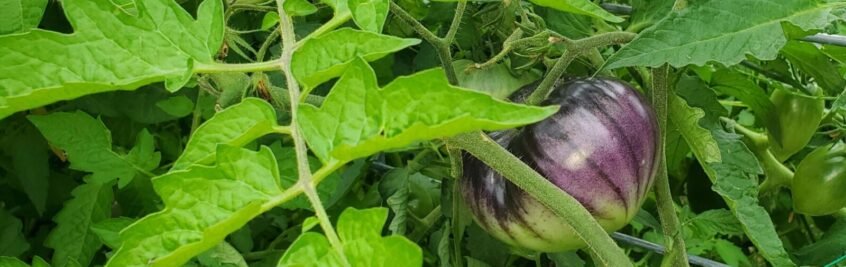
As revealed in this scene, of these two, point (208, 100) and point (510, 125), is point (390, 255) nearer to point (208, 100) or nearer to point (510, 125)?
Result: point (510, 125)

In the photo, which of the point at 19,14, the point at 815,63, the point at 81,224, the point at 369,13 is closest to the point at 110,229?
the point at 81,224

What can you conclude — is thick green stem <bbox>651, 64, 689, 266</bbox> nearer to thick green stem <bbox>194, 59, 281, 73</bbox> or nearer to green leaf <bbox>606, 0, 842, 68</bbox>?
green leaf <bbox>606, 0, 842, 68</bbox>

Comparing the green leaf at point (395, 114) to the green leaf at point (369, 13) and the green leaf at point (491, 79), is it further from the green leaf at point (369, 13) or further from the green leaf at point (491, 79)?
the green leaf at point (491, 79)

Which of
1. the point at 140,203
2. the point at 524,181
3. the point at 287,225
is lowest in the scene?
the point at 287,225

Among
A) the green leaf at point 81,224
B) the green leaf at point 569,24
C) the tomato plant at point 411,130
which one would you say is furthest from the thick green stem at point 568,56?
the green leaf at point 81,224

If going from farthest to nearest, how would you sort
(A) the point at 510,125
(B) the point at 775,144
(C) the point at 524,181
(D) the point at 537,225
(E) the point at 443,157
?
(B) the point at 775,144, (E) the point at 443,157, (D) the point at 537,225, (C) the point at 524,181, (A) the point at 510,125

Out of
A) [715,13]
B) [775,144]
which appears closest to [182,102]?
[715,13]

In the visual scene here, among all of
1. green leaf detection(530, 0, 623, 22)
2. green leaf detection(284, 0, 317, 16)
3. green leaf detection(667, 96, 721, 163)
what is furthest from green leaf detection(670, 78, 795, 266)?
green leaf detection(284, 0, 317, 16)
